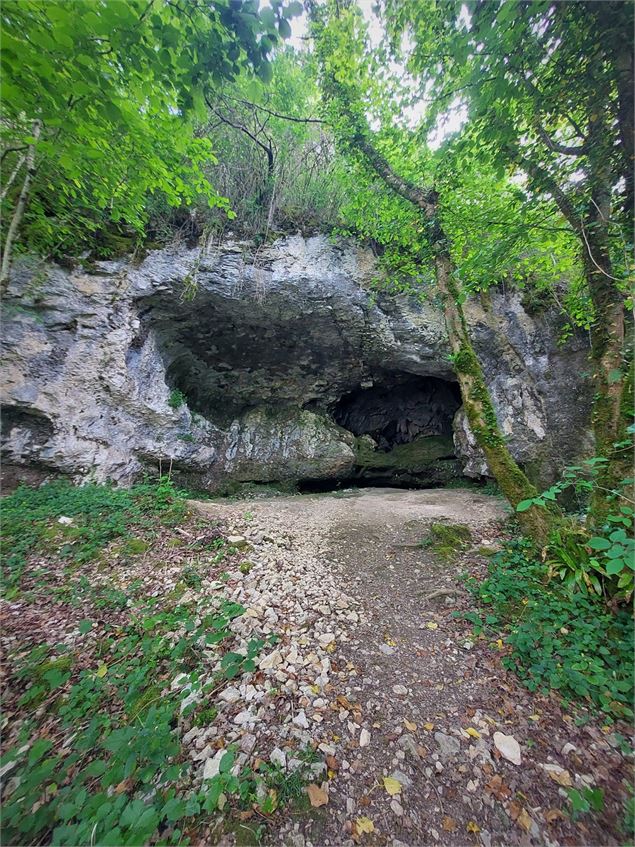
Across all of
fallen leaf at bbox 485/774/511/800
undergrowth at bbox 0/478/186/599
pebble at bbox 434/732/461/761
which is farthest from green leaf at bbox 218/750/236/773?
undergrowth at bbox 0/478/186/599

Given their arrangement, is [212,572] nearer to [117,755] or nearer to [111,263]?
[117,755]

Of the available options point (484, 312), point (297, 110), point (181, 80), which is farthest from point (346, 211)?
point (181, 80)

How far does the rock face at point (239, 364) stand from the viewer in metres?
6.27

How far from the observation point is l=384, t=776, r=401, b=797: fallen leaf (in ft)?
5.49

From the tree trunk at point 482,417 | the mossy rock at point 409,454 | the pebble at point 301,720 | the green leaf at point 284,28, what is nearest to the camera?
the pebble at point 301,720

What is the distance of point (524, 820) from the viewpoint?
1509 mm

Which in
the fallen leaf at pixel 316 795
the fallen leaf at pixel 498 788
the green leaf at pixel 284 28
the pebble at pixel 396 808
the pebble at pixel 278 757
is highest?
the green leaf at pixel 284 28

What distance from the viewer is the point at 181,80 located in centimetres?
255

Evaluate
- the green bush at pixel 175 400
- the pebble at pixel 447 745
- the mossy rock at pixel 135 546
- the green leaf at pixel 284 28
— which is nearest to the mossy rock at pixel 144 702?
the pebble at pixel 447 745

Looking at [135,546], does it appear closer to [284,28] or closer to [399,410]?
[284,28]

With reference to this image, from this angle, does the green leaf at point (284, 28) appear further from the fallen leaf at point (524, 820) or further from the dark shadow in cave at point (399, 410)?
the dark shadow in cave at point (399, 410)

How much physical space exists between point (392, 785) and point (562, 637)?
1.83m

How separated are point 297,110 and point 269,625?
11049 millimetres

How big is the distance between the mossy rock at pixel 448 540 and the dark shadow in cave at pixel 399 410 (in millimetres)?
7049
